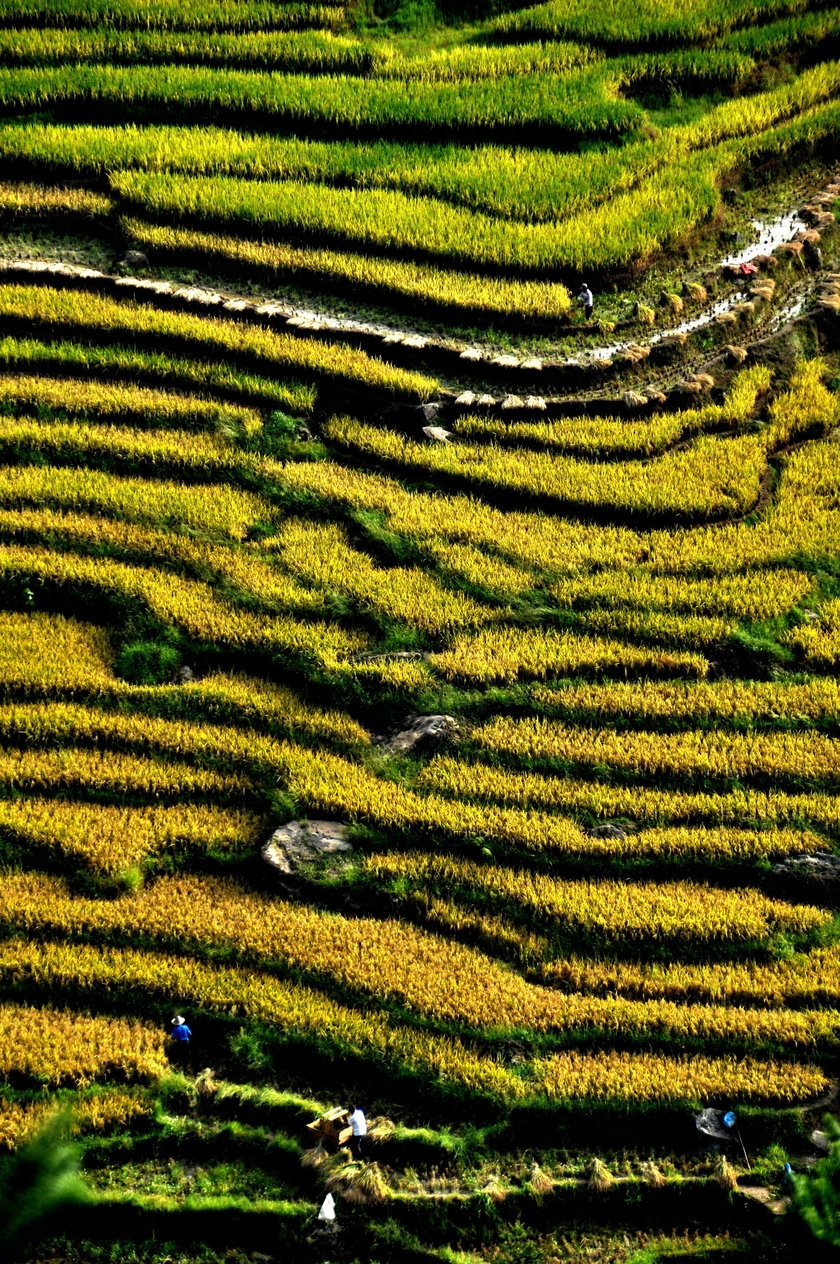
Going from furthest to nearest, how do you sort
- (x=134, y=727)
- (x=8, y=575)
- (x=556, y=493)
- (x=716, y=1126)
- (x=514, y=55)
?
(x=514, y=55)
(x=556, y=493)
(x=8, y=575)
(x=134, y=727)
(x=716, y=1126)

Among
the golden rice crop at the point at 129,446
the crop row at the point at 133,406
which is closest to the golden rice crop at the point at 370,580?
the golden rice crop at the point at 129,446

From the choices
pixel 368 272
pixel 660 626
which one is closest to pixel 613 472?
pixel 660 626

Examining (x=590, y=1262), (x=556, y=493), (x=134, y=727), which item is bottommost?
(x=590, y=1262)

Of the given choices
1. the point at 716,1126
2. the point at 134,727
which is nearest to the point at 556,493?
the point at 134,727

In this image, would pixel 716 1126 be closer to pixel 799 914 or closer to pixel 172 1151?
pixel 799 914

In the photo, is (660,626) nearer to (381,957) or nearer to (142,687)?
(381,957)

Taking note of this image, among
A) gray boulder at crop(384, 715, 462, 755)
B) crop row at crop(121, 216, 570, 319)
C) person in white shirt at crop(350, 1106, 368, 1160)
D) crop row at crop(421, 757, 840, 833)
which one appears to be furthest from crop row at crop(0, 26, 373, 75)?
person in white shirt at crop(350, 1106, 368, 1160)

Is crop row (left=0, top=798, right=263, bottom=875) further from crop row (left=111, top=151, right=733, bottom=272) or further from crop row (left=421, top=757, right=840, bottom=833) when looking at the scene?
crop row (left=111, top=151, right=733, bottom=272)

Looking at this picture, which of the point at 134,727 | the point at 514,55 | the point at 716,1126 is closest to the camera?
the point at 716,1126
